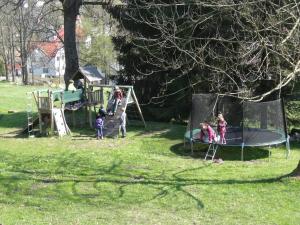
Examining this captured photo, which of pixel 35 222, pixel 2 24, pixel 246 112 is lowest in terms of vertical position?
pixel 35 222

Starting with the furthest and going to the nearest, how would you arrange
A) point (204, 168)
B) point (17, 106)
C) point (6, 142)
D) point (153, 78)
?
point (17, 106)
point (153, 78)
point (6, 142)
point (204, 168)

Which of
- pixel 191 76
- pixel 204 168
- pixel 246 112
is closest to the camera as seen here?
pixel 204 168

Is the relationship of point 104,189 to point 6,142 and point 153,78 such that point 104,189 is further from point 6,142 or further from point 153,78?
point 153,78

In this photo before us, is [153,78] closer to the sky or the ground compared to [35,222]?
closer to the sky

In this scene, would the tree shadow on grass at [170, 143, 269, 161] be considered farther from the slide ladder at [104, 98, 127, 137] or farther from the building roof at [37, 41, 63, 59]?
the building roof at [37, 41, 63, 59]

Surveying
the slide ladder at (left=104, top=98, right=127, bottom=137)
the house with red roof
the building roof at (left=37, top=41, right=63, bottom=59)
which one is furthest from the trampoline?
the building roof at (left=37, top=41, right=63, bottom=59)

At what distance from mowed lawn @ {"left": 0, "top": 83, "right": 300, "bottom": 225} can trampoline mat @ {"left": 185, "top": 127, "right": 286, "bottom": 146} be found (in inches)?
22.7

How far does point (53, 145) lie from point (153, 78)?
7.63 meters

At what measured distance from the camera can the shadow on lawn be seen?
1314 cm

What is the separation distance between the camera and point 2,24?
76438 millimetres

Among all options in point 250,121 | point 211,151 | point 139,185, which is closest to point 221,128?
point 211,151

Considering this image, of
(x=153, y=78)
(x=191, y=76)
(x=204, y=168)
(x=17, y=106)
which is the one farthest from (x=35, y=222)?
(x=17, y=106)

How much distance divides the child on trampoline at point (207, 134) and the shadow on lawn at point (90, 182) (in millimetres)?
1483

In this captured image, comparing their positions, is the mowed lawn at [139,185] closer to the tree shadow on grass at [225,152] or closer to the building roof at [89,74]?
the tree shadow on grass at [225,152]
